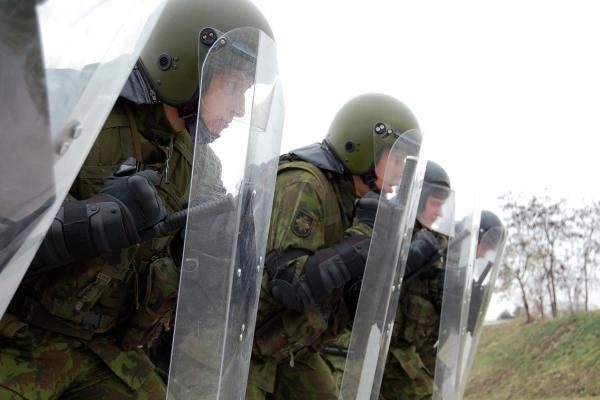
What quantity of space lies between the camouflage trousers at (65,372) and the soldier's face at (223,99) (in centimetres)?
93

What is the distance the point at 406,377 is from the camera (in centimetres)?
595

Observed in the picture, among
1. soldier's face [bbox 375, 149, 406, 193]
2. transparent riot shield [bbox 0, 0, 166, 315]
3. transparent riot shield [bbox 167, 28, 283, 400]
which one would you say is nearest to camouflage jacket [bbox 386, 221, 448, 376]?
soldier's face [bbox 375, 149, 406, 193]

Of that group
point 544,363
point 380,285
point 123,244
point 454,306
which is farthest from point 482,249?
point 544,363

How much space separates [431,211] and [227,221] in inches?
103

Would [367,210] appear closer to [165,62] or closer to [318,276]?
[318,276]

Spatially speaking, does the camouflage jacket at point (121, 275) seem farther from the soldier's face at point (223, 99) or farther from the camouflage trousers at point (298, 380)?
the camouflage trousers at point (298, 380)

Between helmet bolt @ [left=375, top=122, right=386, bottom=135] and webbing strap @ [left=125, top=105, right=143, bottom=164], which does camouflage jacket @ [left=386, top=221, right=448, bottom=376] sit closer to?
helmet bolt @ [left=375, top=122, right=386, bottom=135]

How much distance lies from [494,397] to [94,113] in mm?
13483

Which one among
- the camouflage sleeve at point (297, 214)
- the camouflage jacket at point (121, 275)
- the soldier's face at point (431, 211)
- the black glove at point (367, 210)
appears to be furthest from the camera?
the soldier's face at point (431, 211)

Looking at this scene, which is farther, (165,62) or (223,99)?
(165,62)

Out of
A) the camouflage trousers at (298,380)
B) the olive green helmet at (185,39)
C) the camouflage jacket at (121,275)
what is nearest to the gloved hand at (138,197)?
the camouflage jacket at (121,275)

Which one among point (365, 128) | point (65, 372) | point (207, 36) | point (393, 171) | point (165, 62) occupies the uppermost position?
point (207, 36)

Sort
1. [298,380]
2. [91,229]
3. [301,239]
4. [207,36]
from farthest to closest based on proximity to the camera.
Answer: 1. [298,380]
2. [301,239]
3. [207,36]
4. [91,229]

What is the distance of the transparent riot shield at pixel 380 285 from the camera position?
140 inches
